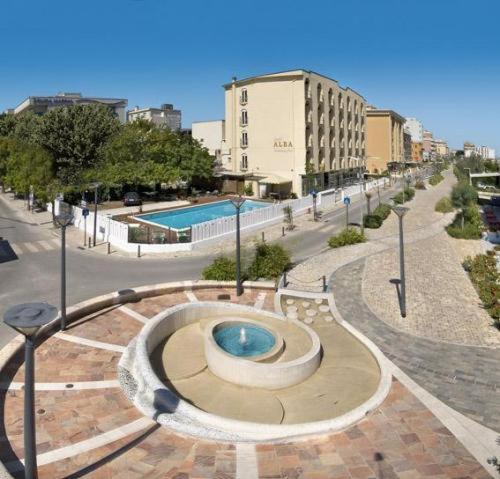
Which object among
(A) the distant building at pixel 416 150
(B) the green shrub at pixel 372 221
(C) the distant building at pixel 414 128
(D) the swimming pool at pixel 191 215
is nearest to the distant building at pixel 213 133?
(D) the swimming pool at pixel 191 215

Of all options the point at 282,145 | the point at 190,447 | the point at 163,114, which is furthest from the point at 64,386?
the point at 163,114

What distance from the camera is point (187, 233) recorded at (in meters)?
24.4

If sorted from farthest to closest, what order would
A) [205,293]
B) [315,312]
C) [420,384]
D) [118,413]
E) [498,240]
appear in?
[498,240], [205,293], [315,312], [420,384], [118,413]

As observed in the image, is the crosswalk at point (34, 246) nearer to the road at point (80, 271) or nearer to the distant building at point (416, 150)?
the road at point (80, 271)

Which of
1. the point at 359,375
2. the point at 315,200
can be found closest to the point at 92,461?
the point at 359,375

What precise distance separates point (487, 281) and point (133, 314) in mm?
12528

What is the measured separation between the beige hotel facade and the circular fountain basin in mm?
34246

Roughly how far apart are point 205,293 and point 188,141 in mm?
33931

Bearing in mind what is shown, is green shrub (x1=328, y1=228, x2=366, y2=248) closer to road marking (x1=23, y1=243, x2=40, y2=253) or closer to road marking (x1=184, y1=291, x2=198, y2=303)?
road marking (x1=184, y1=291, x2=198, y2=303)

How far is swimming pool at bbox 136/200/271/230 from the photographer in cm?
3420

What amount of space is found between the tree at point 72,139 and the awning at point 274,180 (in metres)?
15.9

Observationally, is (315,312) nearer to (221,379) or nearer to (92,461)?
(221,379)

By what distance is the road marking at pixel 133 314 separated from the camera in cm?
1321

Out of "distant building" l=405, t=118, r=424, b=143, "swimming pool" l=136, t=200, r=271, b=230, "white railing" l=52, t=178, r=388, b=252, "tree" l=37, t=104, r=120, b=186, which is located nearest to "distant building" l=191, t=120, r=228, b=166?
"tree" l=37, t=104, r=120, b=186
